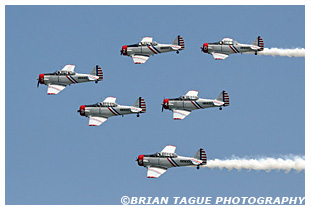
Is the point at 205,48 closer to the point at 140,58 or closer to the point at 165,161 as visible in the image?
the point at 140,58

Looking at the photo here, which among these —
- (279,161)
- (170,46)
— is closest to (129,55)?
(170,46)

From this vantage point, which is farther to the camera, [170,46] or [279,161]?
[170,46]

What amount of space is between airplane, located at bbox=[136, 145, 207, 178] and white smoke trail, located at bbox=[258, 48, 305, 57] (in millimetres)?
18904

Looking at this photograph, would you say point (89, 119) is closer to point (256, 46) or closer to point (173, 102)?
point (173, 102)

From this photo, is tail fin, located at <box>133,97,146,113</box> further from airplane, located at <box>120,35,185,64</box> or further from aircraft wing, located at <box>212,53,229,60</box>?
aircraft wing, located at <box>212,53,229,60</box>

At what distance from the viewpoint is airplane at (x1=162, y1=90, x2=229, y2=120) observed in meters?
118

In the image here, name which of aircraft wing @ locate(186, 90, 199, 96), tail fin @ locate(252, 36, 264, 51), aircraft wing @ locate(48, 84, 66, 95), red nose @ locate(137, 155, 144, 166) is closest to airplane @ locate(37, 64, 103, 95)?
aircraft wing @ locate(48, 84, 66, 95)

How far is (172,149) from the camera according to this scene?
376 feet

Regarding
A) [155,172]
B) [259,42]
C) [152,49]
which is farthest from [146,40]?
[155,172]

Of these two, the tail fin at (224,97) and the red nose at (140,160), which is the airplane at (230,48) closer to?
the tail fin at (224,97)

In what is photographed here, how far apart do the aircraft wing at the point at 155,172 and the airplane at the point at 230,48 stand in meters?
17.6

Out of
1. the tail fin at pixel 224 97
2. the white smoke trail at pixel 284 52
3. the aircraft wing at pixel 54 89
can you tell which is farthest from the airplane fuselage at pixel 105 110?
the white smoke trail at pixel 284 52

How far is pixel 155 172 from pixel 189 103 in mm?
11275

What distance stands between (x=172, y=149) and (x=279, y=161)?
40.7 ft
